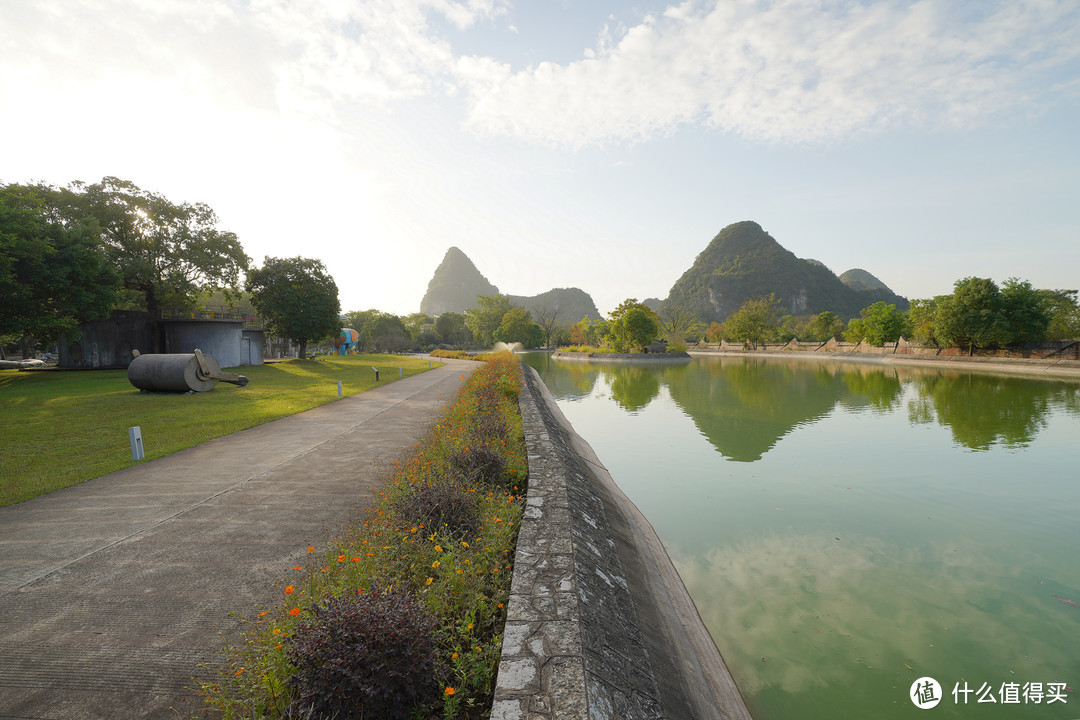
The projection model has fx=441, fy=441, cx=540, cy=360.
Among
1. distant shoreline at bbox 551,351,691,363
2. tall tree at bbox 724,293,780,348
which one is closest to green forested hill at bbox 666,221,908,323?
tall tree at bbox 724,293,780,348

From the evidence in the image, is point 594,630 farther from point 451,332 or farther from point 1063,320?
point 451,332

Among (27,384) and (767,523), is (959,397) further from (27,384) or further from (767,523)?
(27,384)

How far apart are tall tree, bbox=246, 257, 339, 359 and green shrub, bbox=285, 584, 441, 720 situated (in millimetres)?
47051

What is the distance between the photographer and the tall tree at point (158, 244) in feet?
115

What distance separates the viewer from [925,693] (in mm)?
4609

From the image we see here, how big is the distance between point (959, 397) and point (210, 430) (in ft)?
112

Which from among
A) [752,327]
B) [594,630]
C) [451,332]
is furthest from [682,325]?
[594,630]

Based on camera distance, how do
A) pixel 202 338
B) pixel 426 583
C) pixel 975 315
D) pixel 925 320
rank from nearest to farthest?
pixel 426 583, pixel 202 338, pixel 975 315, pixel 925 320

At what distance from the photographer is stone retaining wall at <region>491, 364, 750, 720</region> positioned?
8.89 feet

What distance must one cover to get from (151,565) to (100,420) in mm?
12806

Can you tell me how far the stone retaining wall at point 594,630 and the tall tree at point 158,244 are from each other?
43.1 m

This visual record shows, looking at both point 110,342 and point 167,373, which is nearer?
point 167,373

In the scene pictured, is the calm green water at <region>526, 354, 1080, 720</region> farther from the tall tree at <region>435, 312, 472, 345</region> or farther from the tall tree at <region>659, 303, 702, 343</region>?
the tall tree at <region>435, 312, 472, 345</region>

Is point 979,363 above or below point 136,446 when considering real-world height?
below
